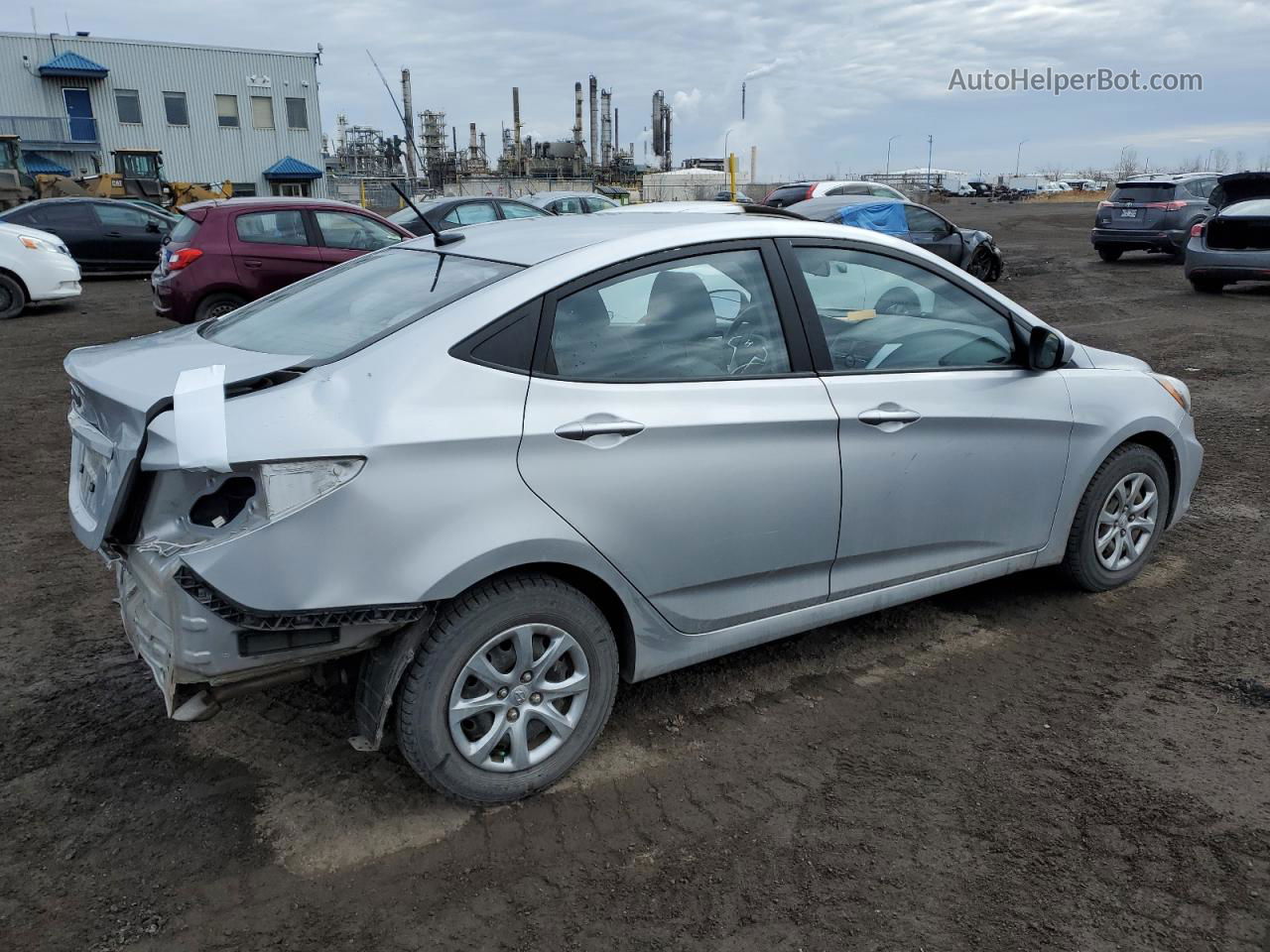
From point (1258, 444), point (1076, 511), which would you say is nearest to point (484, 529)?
point (1076, 511)

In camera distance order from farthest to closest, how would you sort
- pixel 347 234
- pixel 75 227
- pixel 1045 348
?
pixel 75 227, pixel 347 234, pixel 1045 348

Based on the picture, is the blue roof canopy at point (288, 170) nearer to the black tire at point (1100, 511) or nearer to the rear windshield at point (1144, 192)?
the rear windshield at point (1144, 192)

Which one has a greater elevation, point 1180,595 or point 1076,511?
point 1076,511

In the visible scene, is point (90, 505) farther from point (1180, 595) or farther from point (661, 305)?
point (1180, 595)

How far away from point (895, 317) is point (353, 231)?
8831 millimetres

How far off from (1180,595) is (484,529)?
3.43m

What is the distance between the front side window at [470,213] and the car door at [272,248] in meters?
3.41

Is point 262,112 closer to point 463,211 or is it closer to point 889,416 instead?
point 463,211

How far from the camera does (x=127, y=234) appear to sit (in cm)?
1795

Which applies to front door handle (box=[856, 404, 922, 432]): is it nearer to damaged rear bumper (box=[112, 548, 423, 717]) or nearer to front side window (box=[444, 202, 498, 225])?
damaged rear bumper (box=[112, 548, 423, 717])

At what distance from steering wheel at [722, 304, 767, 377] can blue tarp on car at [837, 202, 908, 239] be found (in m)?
10.6

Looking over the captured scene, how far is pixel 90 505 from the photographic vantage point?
2941 mm

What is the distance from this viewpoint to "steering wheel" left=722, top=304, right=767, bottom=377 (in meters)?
3.31

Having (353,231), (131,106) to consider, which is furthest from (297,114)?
(353,231)
